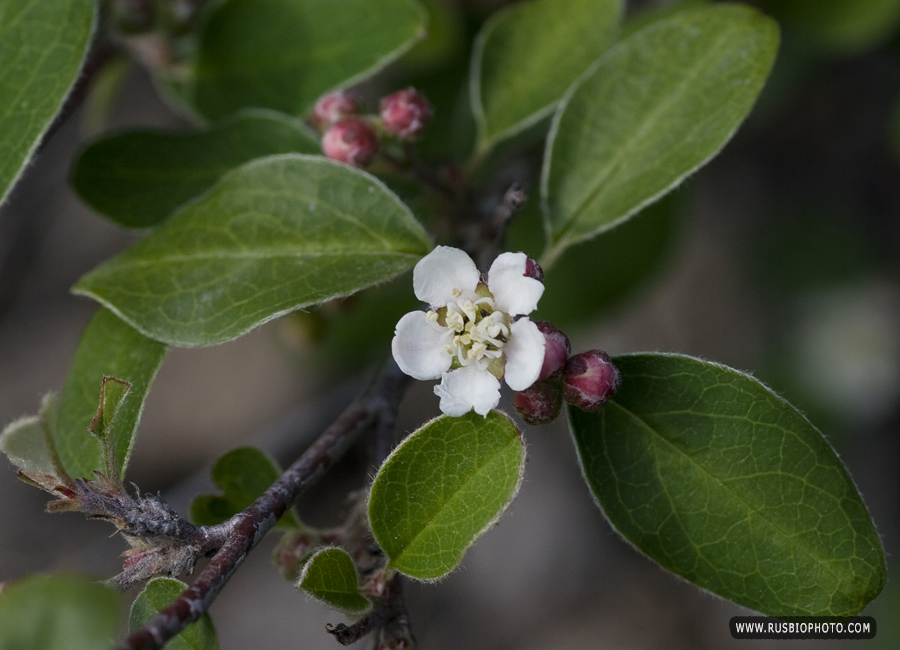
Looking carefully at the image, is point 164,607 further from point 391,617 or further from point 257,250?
point 257,250

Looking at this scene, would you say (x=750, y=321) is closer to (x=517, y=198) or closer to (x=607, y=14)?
(x=607, y=14)

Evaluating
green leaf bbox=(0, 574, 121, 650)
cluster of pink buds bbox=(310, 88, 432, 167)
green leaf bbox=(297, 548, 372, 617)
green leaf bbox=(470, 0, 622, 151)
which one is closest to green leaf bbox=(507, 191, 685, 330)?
green leaf bbox=(470, 0, 622, 151)

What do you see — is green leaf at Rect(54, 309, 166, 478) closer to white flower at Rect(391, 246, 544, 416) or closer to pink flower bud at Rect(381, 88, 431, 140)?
white flower at Rect(391, 246, 544, 416)

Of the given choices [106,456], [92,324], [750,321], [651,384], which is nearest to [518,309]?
[651,384]

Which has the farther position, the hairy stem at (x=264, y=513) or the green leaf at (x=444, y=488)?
the green leaf at (x=444, y=488)

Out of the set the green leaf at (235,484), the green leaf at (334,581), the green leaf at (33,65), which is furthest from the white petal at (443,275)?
the green leaf at (33,65)

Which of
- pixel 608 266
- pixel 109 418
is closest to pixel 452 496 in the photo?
pixel 109 418

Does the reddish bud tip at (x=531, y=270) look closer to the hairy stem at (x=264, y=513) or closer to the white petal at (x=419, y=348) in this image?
the white petal at (x=419, y=348)
